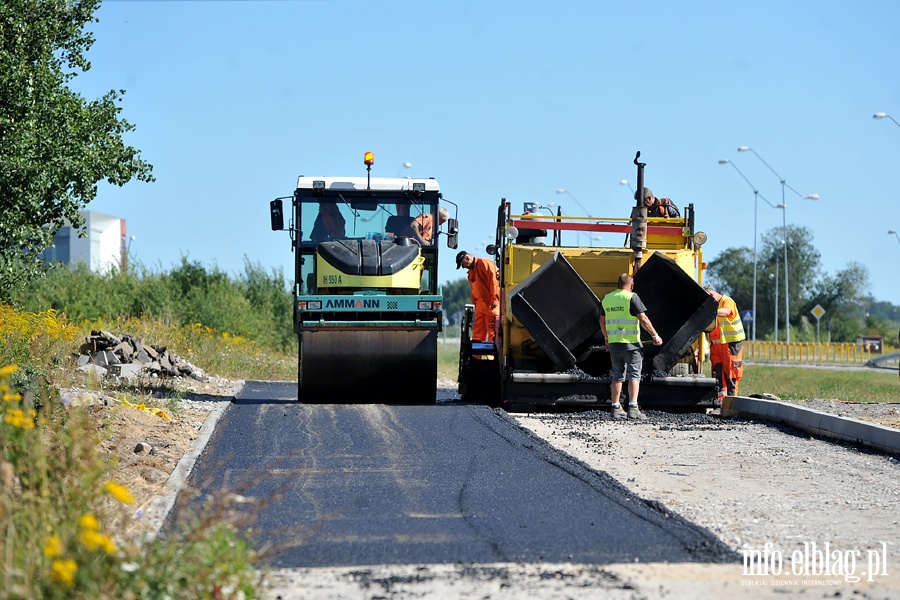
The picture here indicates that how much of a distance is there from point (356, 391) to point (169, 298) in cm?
1775

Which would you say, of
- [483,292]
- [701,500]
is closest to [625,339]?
[483,292]

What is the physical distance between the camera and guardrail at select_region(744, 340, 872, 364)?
181 ft

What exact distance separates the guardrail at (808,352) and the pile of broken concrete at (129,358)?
38.0m

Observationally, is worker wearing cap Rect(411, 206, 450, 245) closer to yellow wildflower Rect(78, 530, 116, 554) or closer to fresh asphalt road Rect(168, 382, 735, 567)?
fresh asphalt road Rect(168, 382, 735, 567)

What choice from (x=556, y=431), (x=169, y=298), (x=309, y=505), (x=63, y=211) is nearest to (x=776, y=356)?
(x=169, y=298)

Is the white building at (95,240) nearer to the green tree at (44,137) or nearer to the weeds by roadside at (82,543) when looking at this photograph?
the green tree at (44,137)

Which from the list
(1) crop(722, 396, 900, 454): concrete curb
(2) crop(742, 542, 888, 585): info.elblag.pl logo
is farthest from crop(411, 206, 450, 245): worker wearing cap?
(2) crop(742, 542, 888, 585): info.elblag.pl logo

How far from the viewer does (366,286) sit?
15172mm

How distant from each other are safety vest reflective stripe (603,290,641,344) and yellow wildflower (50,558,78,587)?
9.81 m

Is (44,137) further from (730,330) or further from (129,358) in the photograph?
(730,330)

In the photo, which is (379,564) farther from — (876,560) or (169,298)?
(169,298)

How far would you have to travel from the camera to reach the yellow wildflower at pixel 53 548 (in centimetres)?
414

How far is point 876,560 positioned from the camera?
629cm

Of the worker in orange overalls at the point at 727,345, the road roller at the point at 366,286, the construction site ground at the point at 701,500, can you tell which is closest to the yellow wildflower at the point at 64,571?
the construction site ground at the point at 701,500
